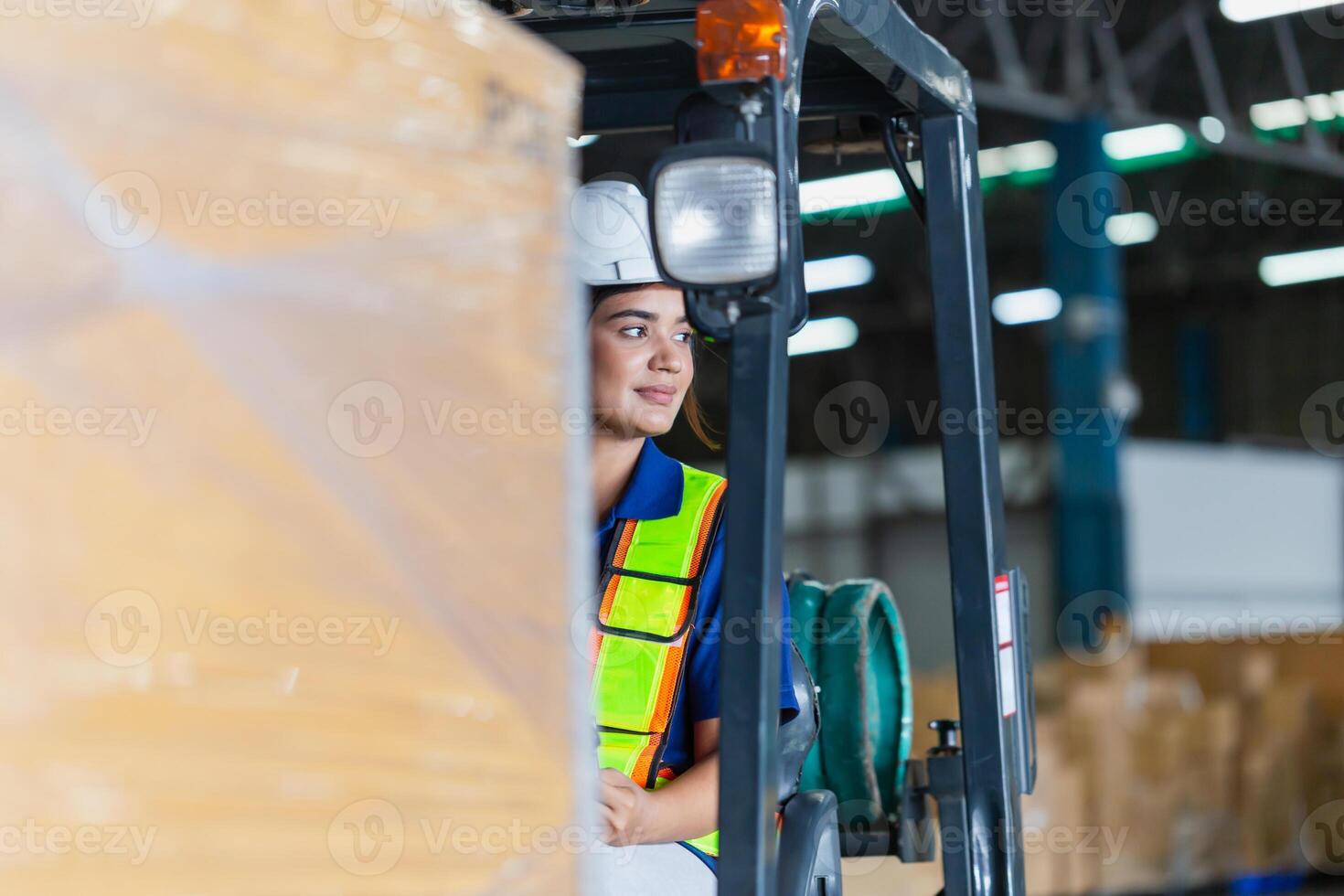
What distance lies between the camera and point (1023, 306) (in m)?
18.9

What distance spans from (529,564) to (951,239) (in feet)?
4.38

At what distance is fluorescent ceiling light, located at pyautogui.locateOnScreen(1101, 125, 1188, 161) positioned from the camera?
11.8m

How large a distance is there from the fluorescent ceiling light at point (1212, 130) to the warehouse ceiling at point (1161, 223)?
0.26 feet

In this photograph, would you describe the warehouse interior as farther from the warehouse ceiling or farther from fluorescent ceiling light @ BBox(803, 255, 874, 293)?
fluorescent ceiling light @ BBox(803, 255, 874, 293)

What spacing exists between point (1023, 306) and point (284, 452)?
18.7m

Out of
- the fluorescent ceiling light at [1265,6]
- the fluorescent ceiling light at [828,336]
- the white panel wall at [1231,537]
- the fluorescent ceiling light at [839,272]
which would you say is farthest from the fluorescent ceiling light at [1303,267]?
the fluorescent ceiling light at [1265,6]

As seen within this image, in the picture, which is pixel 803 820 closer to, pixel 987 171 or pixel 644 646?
pixel 644 646

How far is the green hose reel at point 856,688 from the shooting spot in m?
2.36

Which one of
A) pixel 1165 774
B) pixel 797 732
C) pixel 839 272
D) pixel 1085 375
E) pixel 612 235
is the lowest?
pixel 1165 774

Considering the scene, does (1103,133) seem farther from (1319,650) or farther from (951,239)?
(951,239)

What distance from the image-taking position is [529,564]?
1.00 m

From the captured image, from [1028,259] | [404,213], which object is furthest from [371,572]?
[1028,259]


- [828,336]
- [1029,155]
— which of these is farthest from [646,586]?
[828,336]

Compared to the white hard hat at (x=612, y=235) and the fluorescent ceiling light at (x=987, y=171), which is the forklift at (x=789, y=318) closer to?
the white hard hat at (x=612, y=235)
